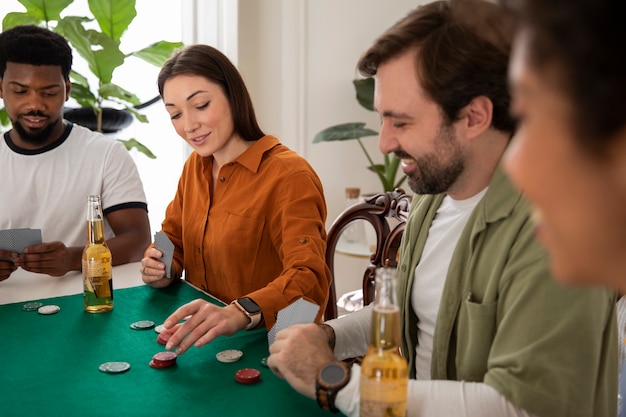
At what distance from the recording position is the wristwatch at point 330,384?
1048mm

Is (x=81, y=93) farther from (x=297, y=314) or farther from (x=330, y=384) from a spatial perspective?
(x=330, y=384)

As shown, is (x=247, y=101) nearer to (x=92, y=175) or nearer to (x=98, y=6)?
(x=92, y=175)

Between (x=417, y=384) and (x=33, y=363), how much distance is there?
76 centimetres

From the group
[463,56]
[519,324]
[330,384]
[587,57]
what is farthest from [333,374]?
[587,57]

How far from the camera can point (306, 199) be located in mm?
1831

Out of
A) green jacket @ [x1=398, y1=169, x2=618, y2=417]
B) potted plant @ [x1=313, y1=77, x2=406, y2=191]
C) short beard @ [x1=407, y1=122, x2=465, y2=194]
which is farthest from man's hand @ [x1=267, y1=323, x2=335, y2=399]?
potted plant @ [x1=313, y1=77, x2=406, y2=191]

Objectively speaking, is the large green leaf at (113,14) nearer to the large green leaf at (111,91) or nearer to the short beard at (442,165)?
the large green leaf at (111,91)

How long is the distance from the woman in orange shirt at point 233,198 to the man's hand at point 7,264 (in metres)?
0.38

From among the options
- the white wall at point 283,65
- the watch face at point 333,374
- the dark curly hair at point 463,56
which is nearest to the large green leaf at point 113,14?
the white wall at point 283,65

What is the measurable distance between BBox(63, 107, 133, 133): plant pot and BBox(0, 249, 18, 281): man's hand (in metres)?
→ 1.42

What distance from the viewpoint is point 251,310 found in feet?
4.84

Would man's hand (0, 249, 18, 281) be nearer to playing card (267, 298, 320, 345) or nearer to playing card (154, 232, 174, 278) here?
playing card (154, 232, 174, 278)

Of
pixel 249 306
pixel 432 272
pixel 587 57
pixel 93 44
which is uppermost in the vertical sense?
pixel 93 44

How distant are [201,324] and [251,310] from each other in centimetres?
16
